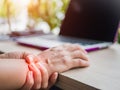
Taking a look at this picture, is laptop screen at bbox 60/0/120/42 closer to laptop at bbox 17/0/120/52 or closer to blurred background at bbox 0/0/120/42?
laptop at bbox 17/0/120/52

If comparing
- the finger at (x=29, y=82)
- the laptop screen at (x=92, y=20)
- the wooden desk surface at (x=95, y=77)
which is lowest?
the finger at (x=29, y=82)

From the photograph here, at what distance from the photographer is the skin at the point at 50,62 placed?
51 centimetres

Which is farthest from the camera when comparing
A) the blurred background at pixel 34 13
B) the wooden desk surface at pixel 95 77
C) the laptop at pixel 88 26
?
the blurred background at pixel 34 13

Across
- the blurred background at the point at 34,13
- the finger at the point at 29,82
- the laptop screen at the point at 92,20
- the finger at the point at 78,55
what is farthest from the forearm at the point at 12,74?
the blurred background at the point at 34,13

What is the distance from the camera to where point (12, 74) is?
483mm

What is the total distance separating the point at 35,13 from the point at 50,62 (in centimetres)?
117

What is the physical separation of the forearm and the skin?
0.04 ft

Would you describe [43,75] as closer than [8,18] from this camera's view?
Yes

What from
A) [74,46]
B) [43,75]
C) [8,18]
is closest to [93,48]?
[74,46]

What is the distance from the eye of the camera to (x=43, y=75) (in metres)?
0.51

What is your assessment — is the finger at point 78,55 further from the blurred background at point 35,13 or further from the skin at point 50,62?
the blurred background at point 35,13

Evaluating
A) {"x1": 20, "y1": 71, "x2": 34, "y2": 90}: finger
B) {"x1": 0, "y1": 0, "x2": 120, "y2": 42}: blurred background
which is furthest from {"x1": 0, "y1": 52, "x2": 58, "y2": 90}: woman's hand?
{"x1": 0, "y1": 0, "x2": 120, "y2": 42}: blurred background

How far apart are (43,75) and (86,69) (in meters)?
0.12

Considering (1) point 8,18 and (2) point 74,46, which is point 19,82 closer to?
(2) point 74,46
